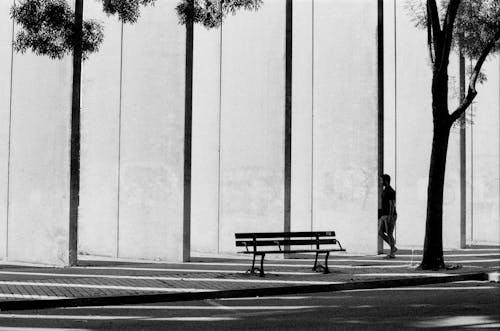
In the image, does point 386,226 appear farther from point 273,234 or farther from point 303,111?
point 273,234

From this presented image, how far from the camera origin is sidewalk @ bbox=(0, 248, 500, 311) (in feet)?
38.0

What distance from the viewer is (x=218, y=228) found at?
19547 millimetres

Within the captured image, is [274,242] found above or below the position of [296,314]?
above

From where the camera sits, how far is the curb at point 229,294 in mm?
10945

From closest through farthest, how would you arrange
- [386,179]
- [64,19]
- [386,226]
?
[64,19] → [386,179] → [386,226]

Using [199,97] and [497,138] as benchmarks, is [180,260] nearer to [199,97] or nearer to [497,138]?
[199,97]

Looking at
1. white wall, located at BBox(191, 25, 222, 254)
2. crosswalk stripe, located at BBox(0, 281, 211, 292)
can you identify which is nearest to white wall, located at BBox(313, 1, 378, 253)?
white wall, located at BBox(191, 25, 222, 254)

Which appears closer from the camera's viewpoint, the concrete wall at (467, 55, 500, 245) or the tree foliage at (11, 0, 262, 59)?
the tree foliage at (11, 0, 262, 59)

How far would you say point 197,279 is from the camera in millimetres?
13906

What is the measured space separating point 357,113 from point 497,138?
21.9 ft

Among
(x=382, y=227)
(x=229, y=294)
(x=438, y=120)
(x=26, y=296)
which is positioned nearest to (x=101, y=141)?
(x=382, y=227)

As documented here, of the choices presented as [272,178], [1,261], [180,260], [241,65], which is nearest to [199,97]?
[241,65]

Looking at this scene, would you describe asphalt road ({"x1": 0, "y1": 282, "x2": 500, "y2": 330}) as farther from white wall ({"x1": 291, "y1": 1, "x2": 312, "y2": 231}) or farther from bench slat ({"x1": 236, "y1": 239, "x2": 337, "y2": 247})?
white wall ({"x1": 291, "y1": 1, "x2": 312, "y2": 231})

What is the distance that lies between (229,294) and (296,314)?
6.94 ft
